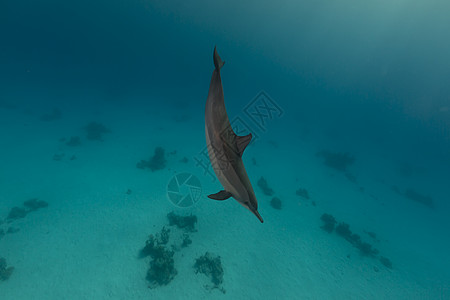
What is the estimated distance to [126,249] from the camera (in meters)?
8.09

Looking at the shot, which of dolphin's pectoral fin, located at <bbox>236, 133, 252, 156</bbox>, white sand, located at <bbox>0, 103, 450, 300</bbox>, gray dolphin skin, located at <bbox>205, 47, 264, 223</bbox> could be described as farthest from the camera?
white sand, located at <bbox>0, 103, 450, 300</bbox>

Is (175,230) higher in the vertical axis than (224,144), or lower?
higher

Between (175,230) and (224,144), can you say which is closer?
(224,144)

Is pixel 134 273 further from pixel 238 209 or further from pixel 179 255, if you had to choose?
pixel 238 209

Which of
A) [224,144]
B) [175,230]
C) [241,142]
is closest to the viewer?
[224,144]

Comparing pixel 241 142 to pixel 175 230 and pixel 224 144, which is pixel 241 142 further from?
pixel 175 230

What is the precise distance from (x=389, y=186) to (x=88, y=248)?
3348 centimetres

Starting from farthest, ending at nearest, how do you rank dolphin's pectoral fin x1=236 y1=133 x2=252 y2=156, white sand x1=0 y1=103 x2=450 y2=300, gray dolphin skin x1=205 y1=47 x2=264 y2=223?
white sand x1=0 y1=103 x2=450 y2=300
dolphin's pectoral fin x1=236 y1=133 x2=252 y2=156
gray dolphin skin x1=205 y1=47 x2=264 y2=223

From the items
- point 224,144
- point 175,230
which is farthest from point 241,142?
point 175,230

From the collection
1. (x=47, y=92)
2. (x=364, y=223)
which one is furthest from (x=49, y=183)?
(x=47, y=92)

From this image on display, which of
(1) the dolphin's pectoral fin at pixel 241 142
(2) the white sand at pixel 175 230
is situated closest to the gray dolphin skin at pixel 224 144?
(1) the dolphin's pectoral fin at pixel 241 142

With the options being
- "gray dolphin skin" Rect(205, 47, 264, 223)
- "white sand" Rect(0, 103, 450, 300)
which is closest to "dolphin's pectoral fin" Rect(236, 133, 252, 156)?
"gray dolphin skin" Rect(205, 47, 264, 223)

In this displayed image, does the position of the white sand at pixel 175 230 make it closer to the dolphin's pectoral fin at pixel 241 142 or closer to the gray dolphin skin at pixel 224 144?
the gray dolphin skin at pixel 224 144

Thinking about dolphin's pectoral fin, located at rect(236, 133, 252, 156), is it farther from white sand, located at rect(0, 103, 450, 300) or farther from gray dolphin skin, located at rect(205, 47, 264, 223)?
white sand, located at rect(0, 103, 450, 300)
